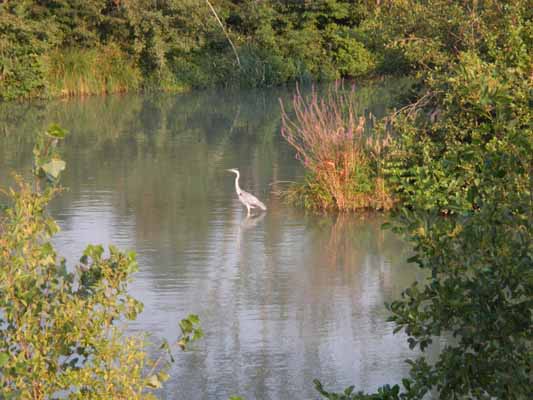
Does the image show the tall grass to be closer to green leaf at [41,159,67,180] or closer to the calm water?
the calm water

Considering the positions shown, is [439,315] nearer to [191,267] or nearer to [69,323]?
[69,323]

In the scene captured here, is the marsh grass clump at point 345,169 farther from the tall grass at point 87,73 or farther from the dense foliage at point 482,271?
the tall grass at point 87,73

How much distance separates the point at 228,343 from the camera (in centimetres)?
816

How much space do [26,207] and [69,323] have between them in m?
0.56

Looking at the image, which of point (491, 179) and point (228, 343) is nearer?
point (491, 179)

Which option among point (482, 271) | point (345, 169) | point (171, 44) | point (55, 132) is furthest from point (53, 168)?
point (171, 44)

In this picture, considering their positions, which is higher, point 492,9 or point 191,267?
point 492,9

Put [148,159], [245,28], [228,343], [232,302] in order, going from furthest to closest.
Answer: [245,28] → [148,159] → [232,302] → [228,343]

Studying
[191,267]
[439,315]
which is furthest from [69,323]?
[191,267]

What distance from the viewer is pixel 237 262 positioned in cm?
1079

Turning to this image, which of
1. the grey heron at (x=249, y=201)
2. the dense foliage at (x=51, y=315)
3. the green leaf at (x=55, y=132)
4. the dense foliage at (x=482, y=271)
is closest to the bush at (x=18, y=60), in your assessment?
the grey heron at (x=249, y=201)

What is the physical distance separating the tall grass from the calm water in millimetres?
11629

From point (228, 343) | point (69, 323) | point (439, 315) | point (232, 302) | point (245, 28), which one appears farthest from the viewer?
point (245, 28)

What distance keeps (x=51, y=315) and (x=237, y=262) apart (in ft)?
19.6
